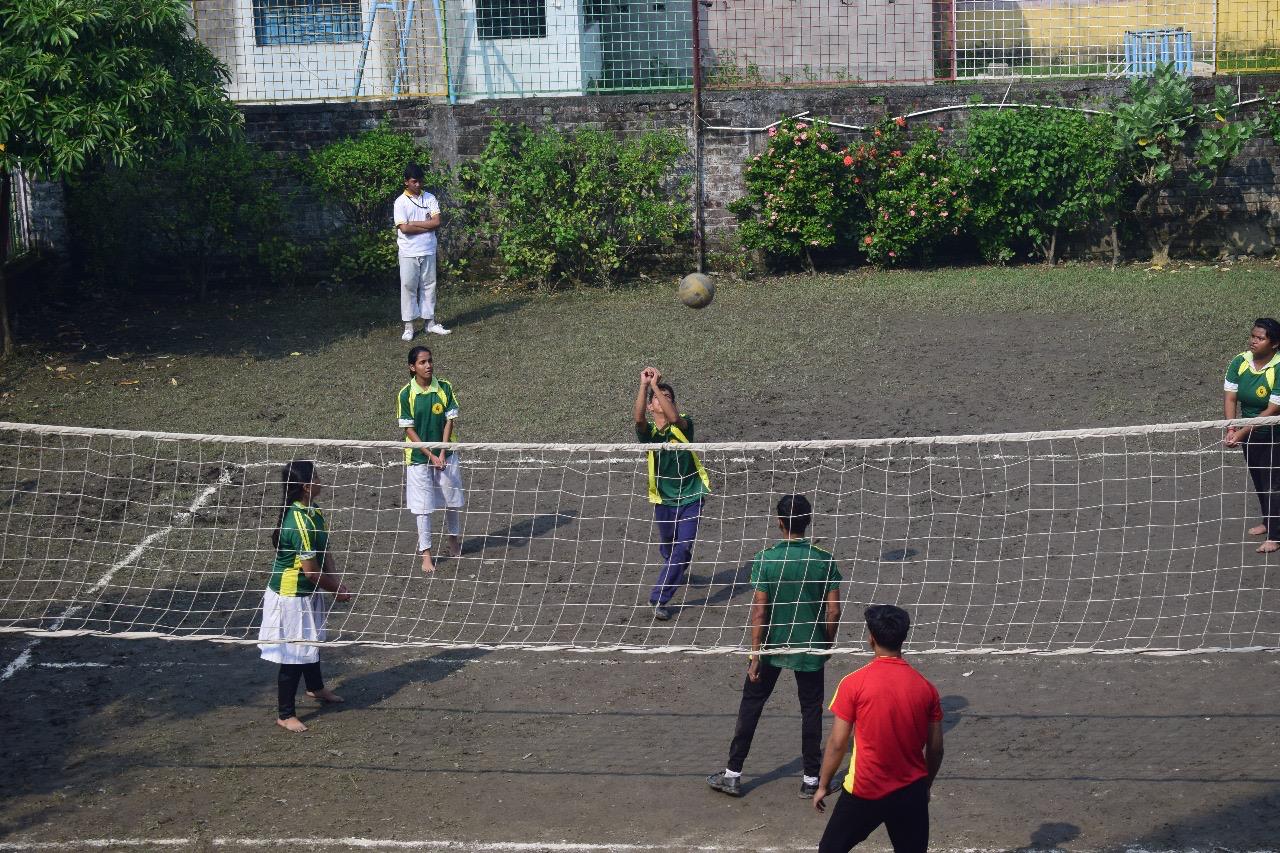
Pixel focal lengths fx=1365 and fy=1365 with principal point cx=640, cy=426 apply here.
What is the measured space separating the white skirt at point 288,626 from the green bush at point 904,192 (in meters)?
11.4

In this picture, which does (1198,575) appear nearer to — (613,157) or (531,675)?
(531,675)

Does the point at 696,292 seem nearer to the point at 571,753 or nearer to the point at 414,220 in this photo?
the point at 414,220

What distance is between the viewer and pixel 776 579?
7.11 meters

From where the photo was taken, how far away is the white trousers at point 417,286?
16.0 m

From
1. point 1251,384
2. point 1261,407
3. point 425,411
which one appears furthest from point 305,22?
point 1261,407

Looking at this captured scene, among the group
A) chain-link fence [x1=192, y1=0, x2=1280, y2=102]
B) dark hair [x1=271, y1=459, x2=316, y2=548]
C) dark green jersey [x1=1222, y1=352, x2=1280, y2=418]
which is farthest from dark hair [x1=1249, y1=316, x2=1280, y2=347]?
chain-link fence [x1=192, y1=0, x2=1280, y2=102]

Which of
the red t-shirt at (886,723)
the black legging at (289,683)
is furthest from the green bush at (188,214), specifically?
the red t-shirt at (886,723)

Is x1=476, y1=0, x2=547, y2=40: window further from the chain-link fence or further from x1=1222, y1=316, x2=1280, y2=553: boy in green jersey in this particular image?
x1=1222, y1=316, x2=1280, y2=553: boy in green jersey

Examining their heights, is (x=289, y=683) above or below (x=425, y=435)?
below

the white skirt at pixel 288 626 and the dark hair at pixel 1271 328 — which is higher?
the dark hair at pixel 1271 328

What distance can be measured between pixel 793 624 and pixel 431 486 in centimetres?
428

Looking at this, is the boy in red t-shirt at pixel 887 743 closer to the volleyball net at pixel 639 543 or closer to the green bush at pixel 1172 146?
the volleyball net at pixel 639 543

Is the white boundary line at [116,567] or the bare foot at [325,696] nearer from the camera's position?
the bare foot at [325,696]

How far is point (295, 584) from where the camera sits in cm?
821
